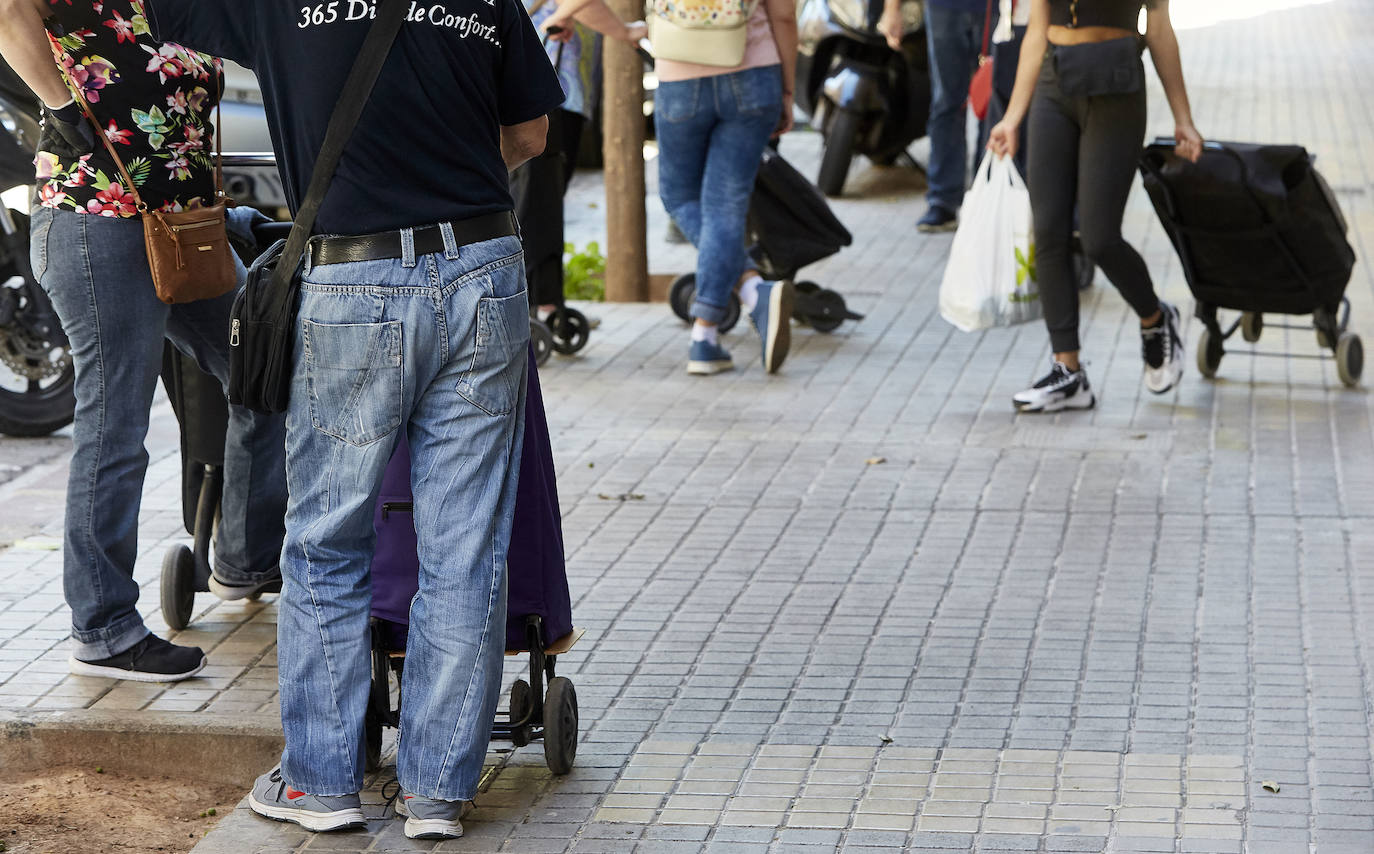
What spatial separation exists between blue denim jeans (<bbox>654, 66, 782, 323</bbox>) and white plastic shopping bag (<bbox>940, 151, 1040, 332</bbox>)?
99 centimetres

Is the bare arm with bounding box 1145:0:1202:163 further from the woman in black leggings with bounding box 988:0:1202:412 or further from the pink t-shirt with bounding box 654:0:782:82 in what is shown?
the pink t-shirt with bounding box 654:0:782:82

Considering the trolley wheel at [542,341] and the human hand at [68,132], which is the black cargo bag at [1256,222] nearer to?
the trolley wheel at [542,341]

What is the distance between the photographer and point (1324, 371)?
8039 mm

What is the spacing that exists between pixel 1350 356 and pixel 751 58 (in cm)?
273

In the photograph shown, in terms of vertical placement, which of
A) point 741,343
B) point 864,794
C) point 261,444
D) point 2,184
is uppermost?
point 2,184

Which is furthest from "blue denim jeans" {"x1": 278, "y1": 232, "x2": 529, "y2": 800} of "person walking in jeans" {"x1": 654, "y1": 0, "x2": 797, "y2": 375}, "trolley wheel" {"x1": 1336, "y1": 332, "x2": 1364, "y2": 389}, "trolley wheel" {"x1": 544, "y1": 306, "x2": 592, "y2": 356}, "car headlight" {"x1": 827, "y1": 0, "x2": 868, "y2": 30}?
"car headlight" {"x1": 827, "y1": 0, "x2": 868, "y2": 30}

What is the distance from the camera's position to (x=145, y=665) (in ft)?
15.4

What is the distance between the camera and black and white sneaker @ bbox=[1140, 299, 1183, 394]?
7.41 m

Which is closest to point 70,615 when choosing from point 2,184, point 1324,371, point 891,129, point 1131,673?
point 2,184

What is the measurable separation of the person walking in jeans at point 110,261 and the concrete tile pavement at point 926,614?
22 cm

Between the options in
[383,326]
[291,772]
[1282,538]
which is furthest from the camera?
[1282,538]

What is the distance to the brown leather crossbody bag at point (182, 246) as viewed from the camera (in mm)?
4391

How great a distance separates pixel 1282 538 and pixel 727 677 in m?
2.11

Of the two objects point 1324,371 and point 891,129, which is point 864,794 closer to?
→ point 1324,371
